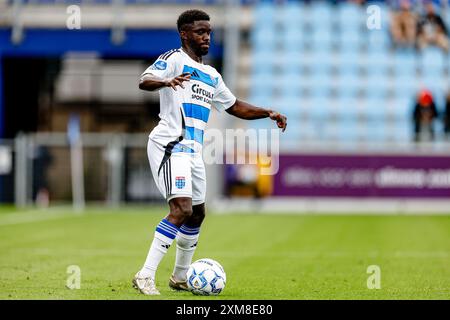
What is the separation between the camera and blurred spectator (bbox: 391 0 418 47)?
29.5 m

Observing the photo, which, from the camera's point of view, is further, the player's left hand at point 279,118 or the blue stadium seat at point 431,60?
the blue stadium seat at point 431,60

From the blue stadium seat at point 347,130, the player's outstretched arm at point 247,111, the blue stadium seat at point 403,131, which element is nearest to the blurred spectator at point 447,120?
the blue stadium seat at point 403,131

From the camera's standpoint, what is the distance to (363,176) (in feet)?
82.3

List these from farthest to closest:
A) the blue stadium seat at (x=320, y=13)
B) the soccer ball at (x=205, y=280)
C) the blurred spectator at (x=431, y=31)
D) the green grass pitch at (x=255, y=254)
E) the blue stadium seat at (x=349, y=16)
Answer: the blue stadium seat at (x=320, y=13) → the blue stadium seat at (x=349, y=16) → the blurred spectator at (x=431, y=31) → the green grass pitch at (x=255, y=254) → the soccer ball at (x=205, y=280)

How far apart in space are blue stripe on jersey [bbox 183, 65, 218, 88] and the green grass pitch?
182cm

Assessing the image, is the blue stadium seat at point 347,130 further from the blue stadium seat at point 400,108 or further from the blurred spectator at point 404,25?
the blurred spectator at point 404,25

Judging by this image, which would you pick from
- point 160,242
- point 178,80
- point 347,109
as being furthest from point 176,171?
point 347,109

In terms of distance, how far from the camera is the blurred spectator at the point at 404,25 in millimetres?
29503

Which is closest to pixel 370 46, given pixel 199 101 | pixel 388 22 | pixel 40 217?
pixel 388 22

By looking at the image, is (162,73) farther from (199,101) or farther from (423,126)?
(423,126)

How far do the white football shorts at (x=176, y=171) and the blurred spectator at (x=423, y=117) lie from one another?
18.9 m

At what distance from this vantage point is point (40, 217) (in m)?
21.8

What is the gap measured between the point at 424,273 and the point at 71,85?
2247 cm

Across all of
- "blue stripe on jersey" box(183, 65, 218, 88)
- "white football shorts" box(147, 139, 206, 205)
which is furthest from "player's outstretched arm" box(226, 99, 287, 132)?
"white football shorts" box(147, 139, 206, 205)
